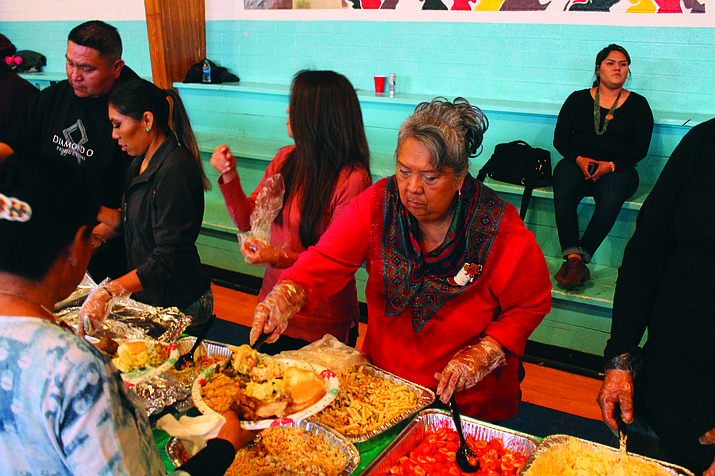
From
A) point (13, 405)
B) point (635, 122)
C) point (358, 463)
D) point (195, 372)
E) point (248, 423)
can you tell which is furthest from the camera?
point (635, 122)

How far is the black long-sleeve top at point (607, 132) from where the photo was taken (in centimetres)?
369

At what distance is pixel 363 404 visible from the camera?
1.77 meters

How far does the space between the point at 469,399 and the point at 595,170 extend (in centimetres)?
249

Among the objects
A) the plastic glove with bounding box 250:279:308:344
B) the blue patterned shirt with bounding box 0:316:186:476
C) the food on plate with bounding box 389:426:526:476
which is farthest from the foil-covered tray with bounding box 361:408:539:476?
the blue patterned shirt with bounding box 0:316:186:476

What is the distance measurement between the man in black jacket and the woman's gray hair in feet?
5.45

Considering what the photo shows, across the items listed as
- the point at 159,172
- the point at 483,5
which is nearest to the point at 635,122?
the point at 483,5

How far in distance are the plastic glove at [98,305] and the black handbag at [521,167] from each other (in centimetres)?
264

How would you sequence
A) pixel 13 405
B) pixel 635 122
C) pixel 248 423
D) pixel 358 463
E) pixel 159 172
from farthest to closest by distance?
1. pixel 635 122
2. pixel 159 172
3. pixel 358 463
4. pixel 248 423
5. pixel 13 405

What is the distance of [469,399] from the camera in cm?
188

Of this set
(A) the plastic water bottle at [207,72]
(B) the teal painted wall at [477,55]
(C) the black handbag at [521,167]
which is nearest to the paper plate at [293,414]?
(C) the black handbag at [521,167]

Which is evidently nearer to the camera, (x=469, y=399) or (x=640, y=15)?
(x=469, y=399)

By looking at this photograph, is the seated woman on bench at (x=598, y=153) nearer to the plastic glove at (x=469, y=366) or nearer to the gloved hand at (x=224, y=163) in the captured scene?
the plastic glove at (x=469, y=366)

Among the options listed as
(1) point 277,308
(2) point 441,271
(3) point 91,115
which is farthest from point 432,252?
(3) point 91,115

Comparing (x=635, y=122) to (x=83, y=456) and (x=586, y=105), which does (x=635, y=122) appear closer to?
(x=586, y=105)
